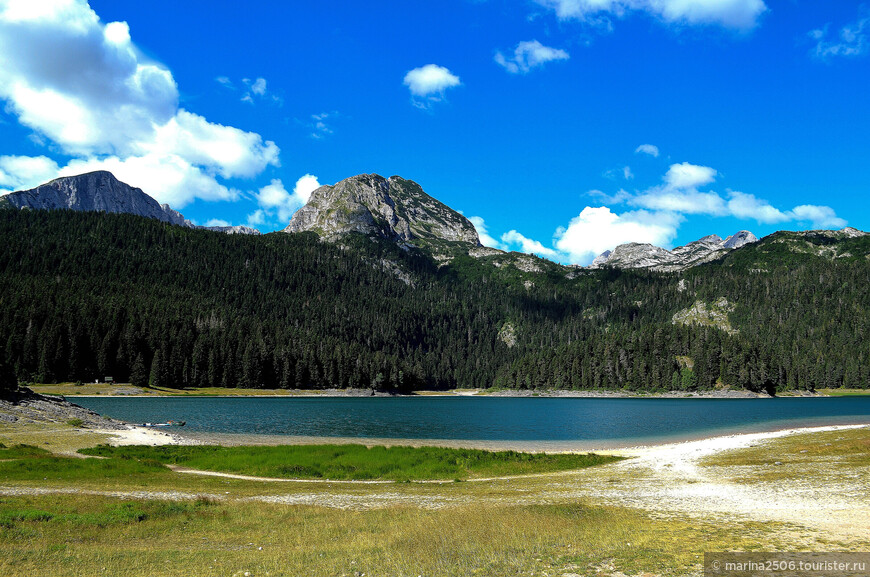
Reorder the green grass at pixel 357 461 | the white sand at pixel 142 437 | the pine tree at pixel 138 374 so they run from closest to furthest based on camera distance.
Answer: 1. the green grass at pixel 357 461
2. the white sand at pixel 142 437
3. the pine tree at pixel 138 374

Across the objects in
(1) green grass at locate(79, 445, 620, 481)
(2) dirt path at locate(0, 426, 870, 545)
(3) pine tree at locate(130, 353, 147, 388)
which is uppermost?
(2) dirt path at locate(0, 426, 870, 545)

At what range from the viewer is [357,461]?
45469 mm

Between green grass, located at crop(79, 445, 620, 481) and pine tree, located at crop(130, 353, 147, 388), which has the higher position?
green grass, located at crop(79, 445, 620, 481)

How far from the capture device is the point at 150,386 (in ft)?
626

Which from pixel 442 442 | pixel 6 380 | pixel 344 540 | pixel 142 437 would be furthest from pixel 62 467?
pixel 6 380

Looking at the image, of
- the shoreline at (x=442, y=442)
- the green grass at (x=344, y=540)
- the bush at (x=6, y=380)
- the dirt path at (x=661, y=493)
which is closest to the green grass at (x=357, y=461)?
the dirt path at (x=661, y=493)

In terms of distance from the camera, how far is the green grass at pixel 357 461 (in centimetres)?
4175

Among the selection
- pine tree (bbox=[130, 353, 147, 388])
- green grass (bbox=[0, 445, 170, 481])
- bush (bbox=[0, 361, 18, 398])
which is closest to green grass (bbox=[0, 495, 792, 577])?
green grass (bbox=[0, 445, 170, 481])

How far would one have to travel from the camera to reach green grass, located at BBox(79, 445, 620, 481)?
1644 inches

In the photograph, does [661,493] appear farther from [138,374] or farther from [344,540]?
[138,374]

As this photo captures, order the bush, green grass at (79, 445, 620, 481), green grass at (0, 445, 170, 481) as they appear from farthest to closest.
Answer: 1. the bush
2. green grass at (79, 445, 620, 481)
3. green grass at (0, 445, 170, 481)

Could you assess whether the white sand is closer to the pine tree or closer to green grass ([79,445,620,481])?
green grass ([79,445,620,481])

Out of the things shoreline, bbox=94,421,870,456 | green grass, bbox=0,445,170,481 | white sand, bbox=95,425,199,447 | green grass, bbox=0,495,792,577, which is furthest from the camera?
shoreline, bbox=94,421,870,456

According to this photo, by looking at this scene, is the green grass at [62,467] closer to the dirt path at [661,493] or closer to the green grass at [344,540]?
the dirt path at [661,493]
